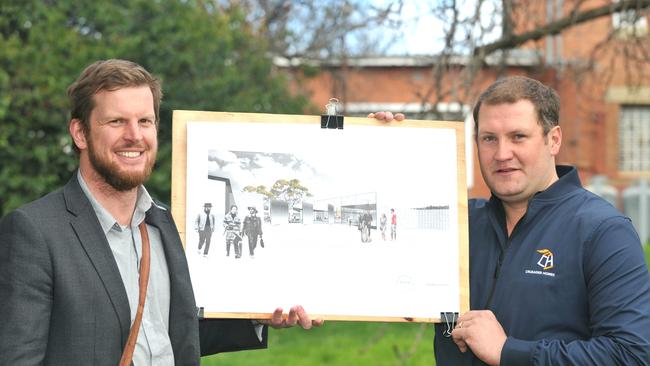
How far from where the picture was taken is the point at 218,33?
9.53 metres

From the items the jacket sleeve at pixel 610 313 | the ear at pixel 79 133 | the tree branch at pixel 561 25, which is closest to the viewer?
the jacket sleeve at pixel 610 313

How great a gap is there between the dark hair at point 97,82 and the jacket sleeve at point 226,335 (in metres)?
1.02

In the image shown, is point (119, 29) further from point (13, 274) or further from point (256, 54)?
point (13, 274)

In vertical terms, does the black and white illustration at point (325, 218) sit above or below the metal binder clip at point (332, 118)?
below

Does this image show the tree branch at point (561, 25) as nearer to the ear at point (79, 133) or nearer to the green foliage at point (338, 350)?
the green foliage at point (338, 350)

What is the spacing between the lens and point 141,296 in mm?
2828

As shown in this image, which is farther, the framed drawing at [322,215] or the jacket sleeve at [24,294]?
the framed drawing at [322,215]

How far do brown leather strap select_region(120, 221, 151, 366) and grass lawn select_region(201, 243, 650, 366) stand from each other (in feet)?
15.0

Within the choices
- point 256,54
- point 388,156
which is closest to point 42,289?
point 388,156

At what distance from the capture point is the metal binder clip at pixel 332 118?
341cm

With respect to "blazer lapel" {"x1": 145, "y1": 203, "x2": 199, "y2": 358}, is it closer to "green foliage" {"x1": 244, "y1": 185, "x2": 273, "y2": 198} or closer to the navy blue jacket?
"green foliage" {"x1": 244, "y1": 185, "x2": 273, "y2": 198}

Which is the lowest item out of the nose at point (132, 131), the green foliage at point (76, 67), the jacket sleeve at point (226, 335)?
the jacket sleeve at point (226, 335)

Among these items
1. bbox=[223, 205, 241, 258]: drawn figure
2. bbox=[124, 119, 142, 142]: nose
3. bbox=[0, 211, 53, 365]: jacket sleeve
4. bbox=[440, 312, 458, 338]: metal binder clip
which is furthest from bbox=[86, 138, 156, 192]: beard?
bbox=[440, 312, 458, 338]: metal binder clip

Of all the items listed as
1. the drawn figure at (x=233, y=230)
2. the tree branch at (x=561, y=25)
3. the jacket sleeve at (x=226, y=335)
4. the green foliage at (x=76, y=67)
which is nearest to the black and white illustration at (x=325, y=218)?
the drawn figure at (x=233, y=230)
